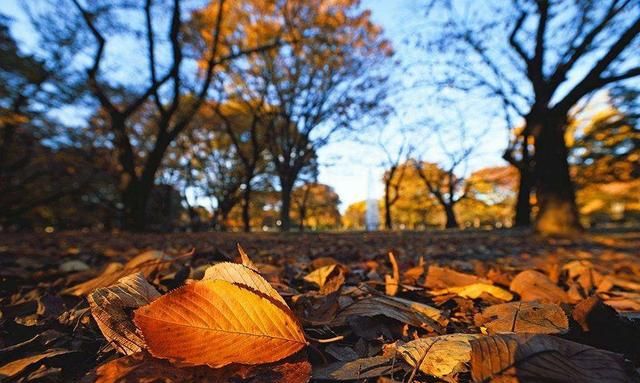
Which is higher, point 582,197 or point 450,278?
Answer: point 582,197

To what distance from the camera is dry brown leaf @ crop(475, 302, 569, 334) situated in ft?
2.16

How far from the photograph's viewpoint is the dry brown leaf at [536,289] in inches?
40.7

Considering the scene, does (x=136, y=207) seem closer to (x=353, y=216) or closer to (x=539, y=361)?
(x=539, y=361)

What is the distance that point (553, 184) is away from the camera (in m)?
7.79

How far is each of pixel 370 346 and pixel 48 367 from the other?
0.54 m

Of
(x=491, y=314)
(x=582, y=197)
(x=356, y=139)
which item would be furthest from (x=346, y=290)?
(x=582, y=197)

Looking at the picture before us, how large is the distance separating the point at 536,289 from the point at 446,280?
0.78 feet

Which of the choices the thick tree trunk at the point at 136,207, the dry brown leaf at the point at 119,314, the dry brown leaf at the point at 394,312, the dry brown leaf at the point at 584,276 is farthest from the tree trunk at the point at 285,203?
the dry brown leaf at the point at 119,314

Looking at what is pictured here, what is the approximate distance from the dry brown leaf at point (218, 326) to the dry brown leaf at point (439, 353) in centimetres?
17

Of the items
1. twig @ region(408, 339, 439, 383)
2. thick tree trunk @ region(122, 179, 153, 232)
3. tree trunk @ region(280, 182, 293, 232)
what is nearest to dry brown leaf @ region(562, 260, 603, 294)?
twig @ region(408, 339, 439, 383)

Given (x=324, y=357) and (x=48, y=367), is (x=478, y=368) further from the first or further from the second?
(x=48, y=367)

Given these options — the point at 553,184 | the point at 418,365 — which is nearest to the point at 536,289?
the point at 418,365

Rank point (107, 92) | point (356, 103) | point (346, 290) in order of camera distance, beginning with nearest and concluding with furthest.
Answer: point (346, 290) → point (107, 92) → point (356, 103)

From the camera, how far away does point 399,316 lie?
785mm
